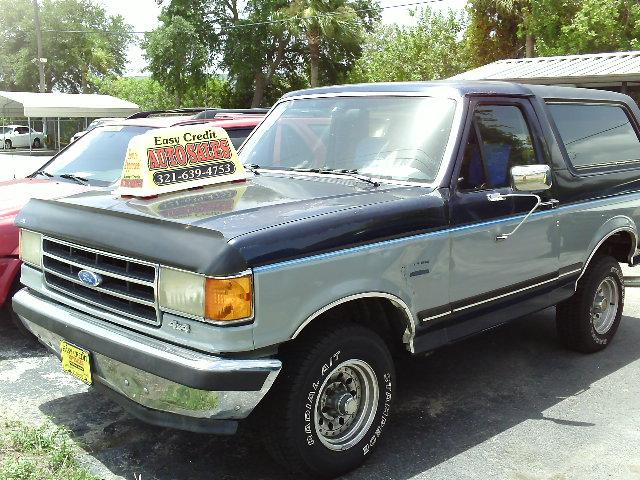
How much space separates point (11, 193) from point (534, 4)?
75.3 ft

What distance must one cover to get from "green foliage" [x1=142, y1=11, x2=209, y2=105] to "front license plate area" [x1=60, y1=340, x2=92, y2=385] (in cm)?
3448

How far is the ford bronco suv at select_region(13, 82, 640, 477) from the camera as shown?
3.07 metres

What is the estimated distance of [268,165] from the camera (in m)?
4.70

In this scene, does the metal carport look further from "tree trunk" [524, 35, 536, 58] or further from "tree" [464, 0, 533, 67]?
"tree trunk" [524, 35, 536, 58]

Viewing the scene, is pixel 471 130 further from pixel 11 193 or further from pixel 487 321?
pixel 11 193

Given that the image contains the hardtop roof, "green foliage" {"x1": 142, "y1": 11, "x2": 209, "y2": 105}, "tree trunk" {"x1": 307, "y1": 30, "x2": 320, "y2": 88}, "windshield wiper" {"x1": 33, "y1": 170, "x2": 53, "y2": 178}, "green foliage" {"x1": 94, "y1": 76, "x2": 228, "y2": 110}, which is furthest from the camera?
"green foliage" {"x1": 94, "y1": 76, "x2": 228, "y2": 110}

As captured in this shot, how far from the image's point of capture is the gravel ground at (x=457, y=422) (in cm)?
374

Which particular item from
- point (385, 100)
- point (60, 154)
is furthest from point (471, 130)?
point (60, 154)

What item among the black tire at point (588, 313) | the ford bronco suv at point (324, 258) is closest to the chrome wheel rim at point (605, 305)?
the black tire at point (588, 313)

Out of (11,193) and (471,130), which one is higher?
(471,130)

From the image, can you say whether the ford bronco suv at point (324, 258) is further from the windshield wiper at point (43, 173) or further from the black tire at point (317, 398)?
the windshield wiper at point (43, 173)

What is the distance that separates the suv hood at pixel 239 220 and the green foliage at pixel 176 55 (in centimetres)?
3402

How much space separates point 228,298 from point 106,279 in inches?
31.7

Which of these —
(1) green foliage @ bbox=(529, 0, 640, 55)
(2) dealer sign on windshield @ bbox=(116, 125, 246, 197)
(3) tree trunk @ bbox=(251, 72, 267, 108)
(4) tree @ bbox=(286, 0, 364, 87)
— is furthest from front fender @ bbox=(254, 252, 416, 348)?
(3) tree trunk @ bbox=(251, 72, 267, 108)
